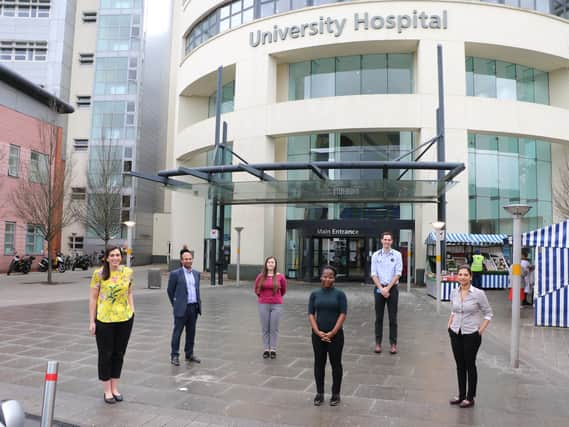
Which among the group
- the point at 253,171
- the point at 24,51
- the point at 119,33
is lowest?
the point at 253,171

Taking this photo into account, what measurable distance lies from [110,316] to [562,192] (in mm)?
25416

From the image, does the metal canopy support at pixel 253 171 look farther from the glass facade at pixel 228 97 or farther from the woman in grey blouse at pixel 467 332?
the woman in grey blouse at pixel 467 332

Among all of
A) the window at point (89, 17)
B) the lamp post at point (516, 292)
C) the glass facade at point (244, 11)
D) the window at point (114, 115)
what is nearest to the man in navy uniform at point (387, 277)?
the lamp post at point (516, 292)

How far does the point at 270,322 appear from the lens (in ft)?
24.9

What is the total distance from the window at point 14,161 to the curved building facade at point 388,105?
36.7 ft

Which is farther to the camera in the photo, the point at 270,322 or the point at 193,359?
the point at 270,322

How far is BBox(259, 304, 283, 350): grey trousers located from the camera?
24.9 ft

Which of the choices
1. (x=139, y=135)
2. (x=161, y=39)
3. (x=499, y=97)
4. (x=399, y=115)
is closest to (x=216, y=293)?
(x=399, y=115)

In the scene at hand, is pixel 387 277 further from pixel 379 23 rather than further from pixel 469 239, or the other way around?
pixel 379 23

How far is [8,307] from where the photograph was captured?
13.1 metres

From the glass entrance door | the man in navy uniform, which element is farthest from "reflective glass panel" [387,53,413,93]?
the man in navy uniform

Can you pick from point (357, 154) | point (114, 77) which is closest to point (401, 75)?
point (357, 154)

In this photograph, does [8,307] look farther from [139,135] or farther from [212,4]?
[139,135]

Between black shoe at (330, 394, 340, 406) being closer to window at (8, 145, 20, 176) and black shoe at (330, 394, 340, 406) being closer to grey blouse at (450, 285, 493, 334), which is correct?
grey blouse at (450, 285, 493, 334)
